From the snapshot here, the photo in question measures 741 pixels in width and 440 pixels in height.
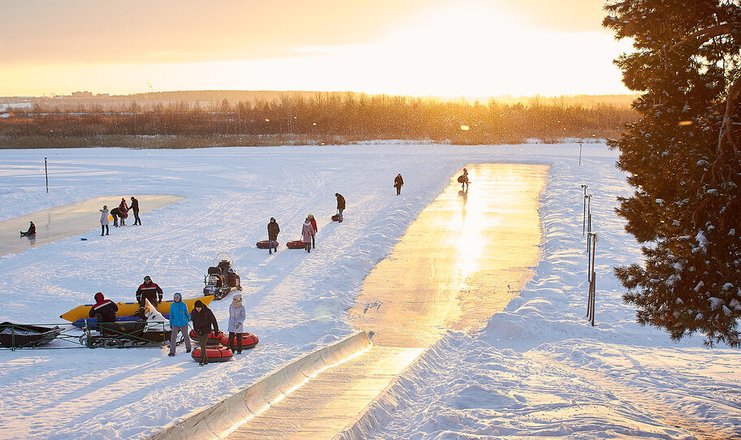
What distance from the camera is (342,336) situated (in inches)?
637

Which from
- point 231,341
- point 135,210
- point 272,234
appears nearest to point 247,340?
Result: point 231,341

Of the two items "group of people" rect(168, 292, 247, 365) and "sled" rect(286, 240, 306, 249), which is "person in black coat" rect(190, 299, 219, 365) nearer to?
"group of people" rect(168, 292, 247, 365)

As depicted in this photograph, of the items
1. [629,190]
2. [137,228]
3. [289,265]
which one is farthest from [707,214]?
[629,190]

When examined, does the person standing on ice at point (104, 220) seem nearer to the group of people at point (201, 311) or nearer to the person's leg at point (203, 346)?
the group of people at point (201, 311)

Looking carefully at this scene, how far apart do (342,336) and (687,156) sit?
8.34m

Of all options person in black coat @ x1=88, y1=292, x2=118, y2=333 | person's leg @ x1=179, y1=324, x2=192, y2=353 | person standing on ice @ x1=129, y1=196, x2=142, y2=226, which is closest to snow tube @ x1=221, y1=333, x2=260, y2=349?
person's leg @ x1=179, y1=324, x2=192, y2=353

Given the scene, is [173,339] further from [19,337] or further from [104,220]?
[104,220]

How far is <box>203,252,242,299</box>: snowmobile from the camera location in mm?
19891

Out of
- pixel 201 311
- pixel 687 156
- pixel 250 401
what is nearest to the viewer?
pixel 687 156

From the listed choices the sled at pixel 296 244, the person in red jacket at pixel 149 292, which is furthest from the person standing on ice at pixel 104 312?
the sled at pixel 296 244

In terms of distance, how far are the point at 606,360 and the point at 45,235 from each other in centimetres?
2441

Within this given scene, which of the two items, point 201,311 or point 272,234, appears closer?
point 201,311

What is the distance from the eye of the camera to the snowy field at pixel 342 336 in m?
10.6

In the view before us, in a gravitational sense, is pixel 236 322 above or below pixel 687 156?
below
